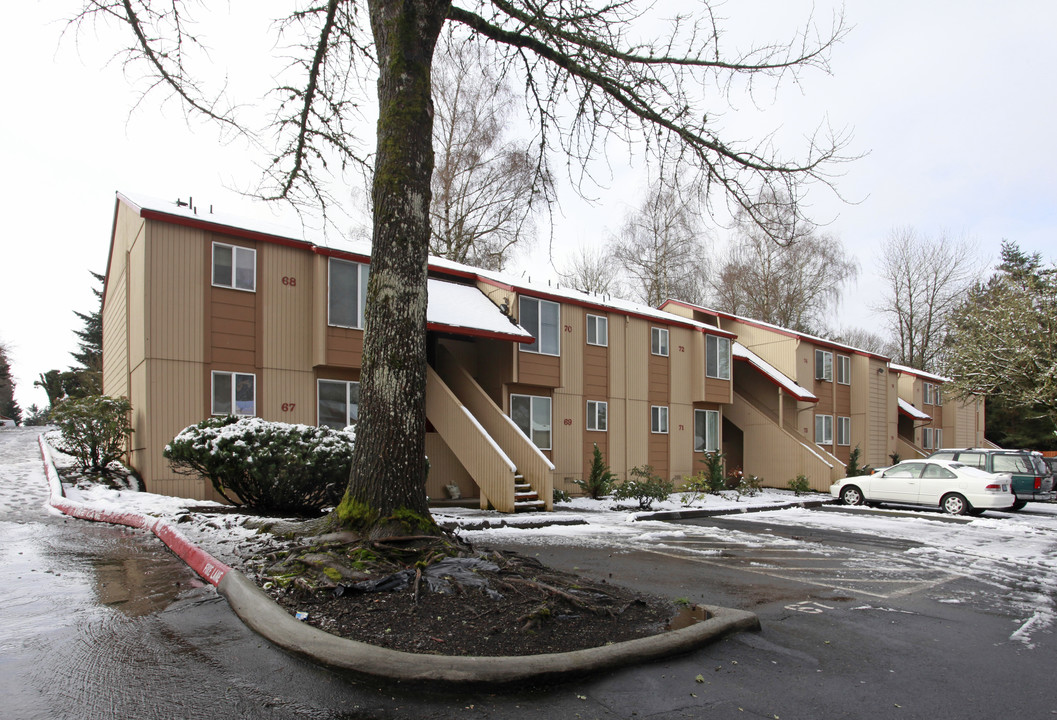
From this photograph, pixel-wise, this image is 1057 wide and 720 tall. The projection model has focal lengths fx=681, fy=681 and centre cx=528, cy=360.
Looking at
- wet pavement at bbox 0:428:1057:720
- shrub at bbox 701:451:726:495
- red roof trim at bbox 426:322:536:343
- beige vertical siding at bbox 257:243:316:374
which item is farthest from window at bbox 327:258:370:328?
shrub at bbox 701:451:726:495

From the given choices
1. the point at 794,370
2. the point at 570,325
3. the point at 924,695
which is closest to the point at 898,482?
the point at 794,370

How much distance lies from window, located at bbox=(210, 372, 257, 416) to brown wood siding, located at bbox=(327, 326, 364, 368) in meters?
1.74

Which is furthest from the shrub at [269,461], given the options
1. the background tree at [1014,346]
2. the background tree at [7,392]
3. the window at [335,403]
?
the background tree at [7,392]

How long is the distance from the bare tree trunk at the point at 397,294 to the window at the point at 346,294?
894 cm

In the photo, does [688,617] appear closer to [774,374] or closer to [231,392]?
[231,392]

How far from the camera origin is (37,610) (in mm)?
5621

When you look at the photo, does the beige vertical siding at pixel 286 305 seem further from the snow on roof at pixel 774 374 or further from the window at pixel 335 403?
the snow on roof at pixel 774 374

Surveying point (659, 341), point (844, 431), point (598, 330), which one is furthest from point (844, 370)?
point (598, 330)

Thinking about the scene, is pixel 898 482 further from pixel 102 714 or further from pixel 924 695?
pixel 102 714

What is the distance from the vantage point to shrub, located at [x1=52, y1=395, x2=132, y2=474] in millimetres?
14812

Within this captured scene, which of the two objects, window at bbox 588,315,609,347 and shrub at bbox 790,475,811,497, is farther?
shrub at bbox 790,475,811,497

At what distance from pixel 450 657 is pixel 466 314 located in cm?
1320

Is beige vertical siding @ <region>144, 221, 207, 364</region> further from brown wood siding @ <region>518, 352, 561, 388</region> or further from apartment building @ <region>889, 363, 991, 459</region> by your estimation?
apartment building @ <region>889, 363, 991, 459</region>

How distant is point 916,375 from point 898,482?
22373 millimetres
